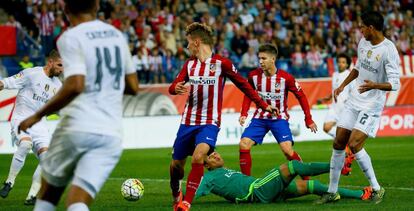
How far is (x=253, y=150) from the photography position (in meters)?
21.5

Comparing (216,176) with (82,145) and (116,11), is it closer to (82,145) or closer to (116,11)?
(82,145)

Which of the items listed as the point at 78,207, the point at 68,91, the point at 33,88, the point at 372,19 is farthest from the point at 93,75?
the point at 33,88

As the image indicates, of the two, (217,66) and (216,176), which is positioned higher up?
(217,66)

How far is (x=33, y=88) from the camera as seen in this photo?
40.1 ft

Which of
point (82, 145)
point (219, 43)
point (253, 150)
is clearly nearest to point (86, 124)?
point (82, 145)

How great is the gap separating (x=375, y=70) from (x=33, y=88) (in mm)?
4377

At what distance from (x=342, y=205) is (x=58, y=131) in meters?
5.17

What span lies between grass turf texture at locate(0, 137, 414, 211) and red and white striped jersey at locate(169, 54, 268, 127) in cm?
108

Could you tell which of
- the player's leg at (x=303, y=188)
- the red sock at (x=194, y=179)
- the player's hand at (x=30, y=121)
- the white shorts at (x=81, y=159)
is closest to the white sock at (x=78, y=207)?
the white shorts at (x=81, y=159)

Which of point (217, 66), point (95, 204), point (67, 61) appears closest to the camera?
point (67, 61)

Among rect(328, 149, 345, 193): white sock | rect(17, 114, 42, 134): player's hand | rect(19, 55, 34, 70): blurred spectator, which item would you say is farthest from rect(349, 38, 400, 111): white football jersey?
rect(19, 55, 34, 70): blurred spectator

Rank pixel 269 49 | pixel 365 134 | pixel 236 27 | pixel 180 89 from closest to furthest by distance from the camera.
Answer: pixel 180 89 → pixel 365 134 → pixel 269 49 → pixel 236 27

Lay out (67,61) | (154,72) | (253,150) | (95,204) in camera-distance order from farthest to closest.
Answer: (154,72)
(253,150)
(95,204)
(67,61)

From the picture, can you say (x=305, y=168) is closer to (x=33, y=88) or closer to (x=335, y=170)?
(x=335, y=170)
